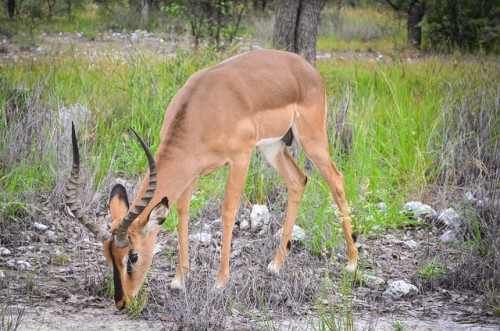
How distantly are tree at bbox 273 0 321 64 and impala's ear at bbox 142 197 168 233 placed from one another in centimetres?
526

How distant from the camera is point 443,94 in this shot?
7.70m

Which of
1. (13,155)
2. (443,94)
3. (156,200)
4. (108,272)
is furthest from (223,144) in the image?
(443,94)

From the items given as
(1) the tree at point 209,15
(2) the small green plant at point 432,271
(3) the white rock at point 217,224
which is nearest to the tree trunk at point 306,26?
(1) the tree at point 209,15

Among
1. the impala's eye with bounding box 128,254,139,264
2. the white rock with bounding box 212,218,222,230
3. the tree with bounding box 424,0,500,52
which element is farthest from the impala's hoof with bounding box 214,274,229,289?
the tree with bounding box 424,0,500,52

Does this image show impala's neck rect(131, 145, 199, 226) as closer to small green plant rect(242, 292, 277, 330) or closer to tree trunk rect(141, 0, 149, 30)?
small green plant rect(242, 292, 277, 330)

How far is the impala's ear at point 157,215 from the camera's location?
405 cm

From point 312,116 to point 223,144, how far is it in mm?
861

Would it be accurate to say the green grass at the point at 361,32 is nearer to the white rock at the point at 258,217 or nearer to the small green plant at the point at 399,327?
the white rock at the point at 258,217

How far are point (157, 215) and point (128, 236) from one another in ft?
0.68

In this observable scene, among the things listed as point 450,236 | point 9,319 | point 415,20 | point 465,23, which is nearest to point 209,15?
point 465,23

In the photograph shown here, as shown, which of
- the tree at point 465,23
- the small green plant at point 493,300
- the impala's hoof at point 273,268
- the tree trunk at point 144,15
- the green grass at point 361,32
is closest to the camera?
the small green plant at point 493,300

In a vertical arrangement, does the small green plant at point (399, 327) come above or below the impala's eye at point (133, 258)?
below

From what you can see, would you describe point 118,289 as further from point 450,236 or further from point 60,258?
point 450,236

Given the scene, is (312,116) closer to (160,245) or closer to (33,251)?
(160,245)
